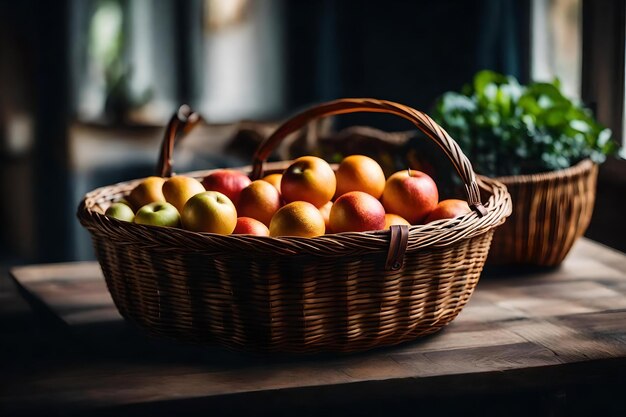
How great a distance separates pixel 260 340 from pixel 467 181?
0.40m

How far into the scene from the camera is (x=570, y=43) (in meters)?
2.55

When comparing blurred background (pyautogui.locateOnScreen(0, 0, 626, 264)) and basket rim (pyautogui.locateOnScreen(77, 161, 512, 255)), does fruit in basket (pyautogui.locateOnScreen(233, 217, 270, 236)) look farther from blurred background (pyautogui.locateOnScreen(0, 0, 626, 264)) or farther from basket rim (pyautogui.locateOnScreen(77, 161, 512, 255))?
blurred background (pyautogui.locateOnScreen(0, 0, 626, 264))

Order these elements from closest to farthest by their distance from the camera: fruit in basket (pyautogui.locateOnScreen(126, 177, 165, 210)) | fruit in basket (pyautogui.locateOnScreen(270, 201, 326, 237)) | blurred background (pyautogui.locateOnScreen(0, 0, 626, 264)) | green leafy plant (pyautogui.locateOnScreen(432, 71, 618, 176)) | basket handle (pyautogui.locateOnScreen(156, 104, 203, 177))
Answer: fruit in basket (pyautogui.locateOnScreen(270, 201, 326, 237)) < fruit in basket (pyautogui.locateOnScreen(126, 177, 165, 210)) < basket handle (pyautogui.locateOnScreen(156, 104, 203, 177)) < green leafy plant (pyautogui.locateOnScreen(432, 71, 618, 176)) < blurred background (pyautogui.locateOnScreen(0, 0, 626, 264))

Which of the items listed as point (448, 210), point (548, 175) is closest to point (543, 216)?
point (548, 175)

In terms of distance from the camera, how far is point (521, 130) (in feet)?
5.47

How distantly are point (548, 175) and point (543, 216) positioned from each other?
8 centimetres

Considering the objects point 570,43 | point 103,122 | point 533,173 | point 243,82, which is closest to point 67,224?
point 103,122

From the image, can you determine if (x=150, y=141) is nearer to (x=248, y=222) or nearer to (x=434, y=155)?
(x=434, y=155)

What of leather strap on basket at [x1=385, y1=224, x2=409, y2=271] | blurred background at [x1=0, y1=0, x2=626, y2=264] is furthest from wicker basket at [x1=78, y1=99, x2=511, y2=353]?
blurred background at [x1=0, y1=0, x2=626, y2=264]

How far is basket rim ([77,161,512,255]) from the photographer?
1081 mm

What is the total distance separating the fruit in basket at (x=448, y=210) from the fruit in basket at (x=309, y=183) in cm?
17

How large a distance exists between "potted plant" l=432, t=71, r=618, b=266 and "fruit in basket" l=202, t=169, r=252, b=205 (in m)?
0.49

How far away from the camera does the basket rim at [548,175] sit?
157 cm

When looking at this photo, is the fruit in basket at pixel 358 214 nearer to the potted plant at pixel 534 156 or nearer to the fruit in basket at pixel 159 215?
the fruit in basket at pixel 159 215
